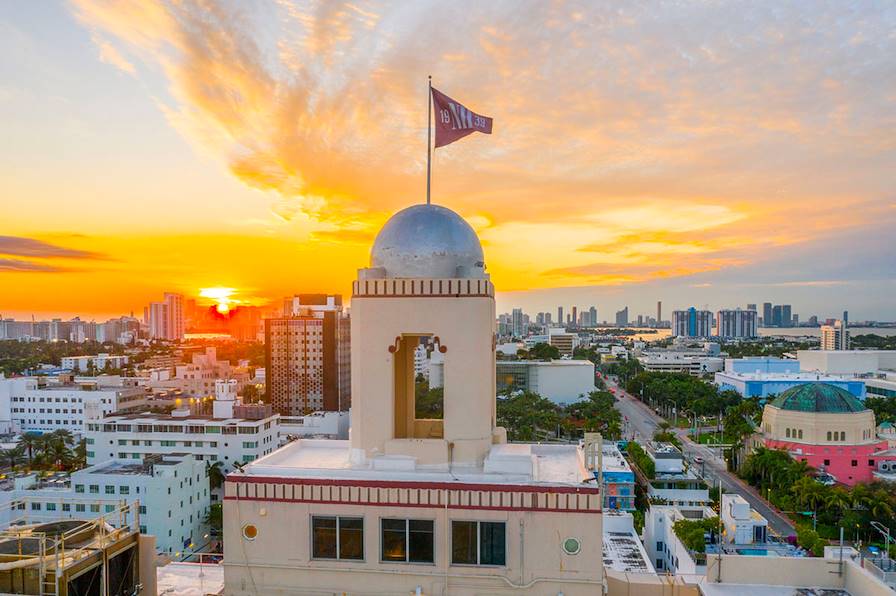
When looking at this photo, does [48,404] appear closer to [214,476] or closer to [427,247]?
[214,476]

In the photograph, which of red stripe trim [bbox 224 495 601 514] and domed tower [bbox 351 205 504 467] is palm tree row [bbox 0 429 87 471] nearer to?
red stripe trim [bbox 224 495 601 514]

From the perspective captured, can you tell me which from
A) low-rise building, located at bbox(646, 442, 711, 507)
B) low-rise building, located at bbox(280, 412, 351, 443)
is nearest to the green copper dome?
low-rise building, located at bbox(646, 442, 711, 507)

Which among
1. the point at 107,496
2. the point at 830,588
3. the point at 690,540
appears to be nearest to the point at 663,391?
the point at 690,540

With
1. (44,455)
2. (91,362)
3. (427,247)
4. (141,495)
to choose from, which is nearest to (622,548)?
(427,247)

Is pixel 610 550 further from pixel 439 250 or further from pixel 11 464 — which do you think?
pixel 11 464

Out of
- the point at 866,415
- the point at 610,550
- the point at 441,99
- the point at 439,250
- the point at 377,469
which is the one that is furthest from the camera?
the point at 866,415

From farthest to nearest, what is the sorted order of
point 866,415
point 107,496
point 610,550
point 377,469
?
point 866,415 → point 107,496 → point 610,550 → point 377,469

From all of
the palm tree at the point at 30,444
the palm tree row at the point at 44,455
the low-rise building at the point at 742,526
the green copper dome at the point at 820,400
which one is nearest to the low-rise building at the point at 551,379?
the green copper dome at the point at 820,400
